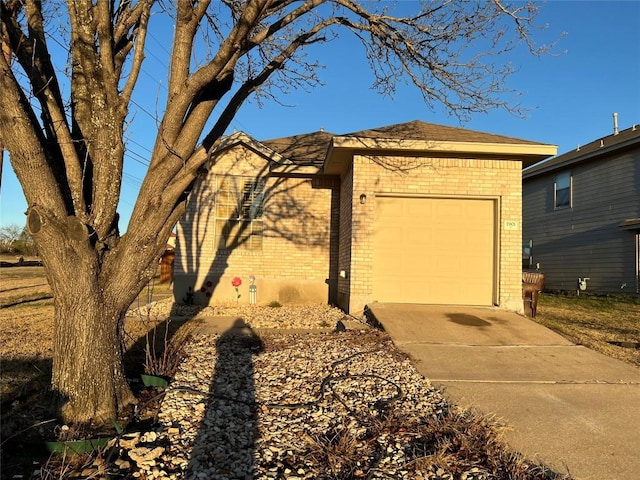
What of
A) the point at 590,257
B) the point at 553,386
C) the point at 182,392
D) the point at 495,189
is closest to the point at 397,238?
the point at 495,189

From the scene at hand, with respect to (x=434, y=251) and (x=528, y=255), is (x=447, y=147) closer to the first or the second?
(x=434, y=251)

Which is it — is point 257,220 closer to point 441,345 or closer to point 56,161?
point 441,345

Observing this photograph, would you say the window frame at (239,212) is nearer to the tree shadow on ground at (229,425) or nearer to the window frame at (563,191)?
the tree shadow on ground at (229,425)

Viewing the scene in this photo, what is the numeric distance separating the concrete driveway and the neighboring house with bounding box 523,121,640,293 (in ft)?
32.1

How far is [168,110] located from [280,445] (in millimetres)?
3135

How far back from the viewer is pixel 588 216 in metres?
18.0

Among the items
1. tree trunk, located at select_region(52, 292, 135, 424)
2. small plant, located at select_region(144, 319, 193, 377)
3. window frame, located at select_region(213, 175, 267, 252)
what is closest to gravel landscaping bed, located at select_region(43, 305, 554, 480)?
small plant, located at select_region(144, 319, 193, 377)

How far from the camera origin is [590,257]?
58.5 ft

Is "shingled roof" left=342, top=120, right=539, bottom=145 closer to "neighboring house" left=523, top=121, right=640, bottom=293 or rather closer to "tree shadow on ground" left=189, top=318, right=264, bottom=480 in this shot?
"tree shadow on ground" left=189, top=318, right=264, bottom=480

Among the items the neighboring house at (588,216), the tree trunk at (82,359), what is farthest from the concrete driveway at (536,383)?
the neighboring house at (588,216)

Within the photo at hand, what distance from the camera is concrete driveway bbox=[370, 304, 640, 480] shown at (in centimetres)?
381

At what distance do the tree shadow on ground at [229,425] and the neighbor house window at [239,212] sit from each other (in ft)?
21.3

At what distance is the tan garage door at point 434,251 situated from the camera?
10.4 meters

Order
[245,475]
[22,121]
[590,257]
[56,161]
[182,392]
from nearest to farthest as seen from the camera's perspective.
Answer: [245,475], [22,121], [56,161], [182,392], [590,257]
